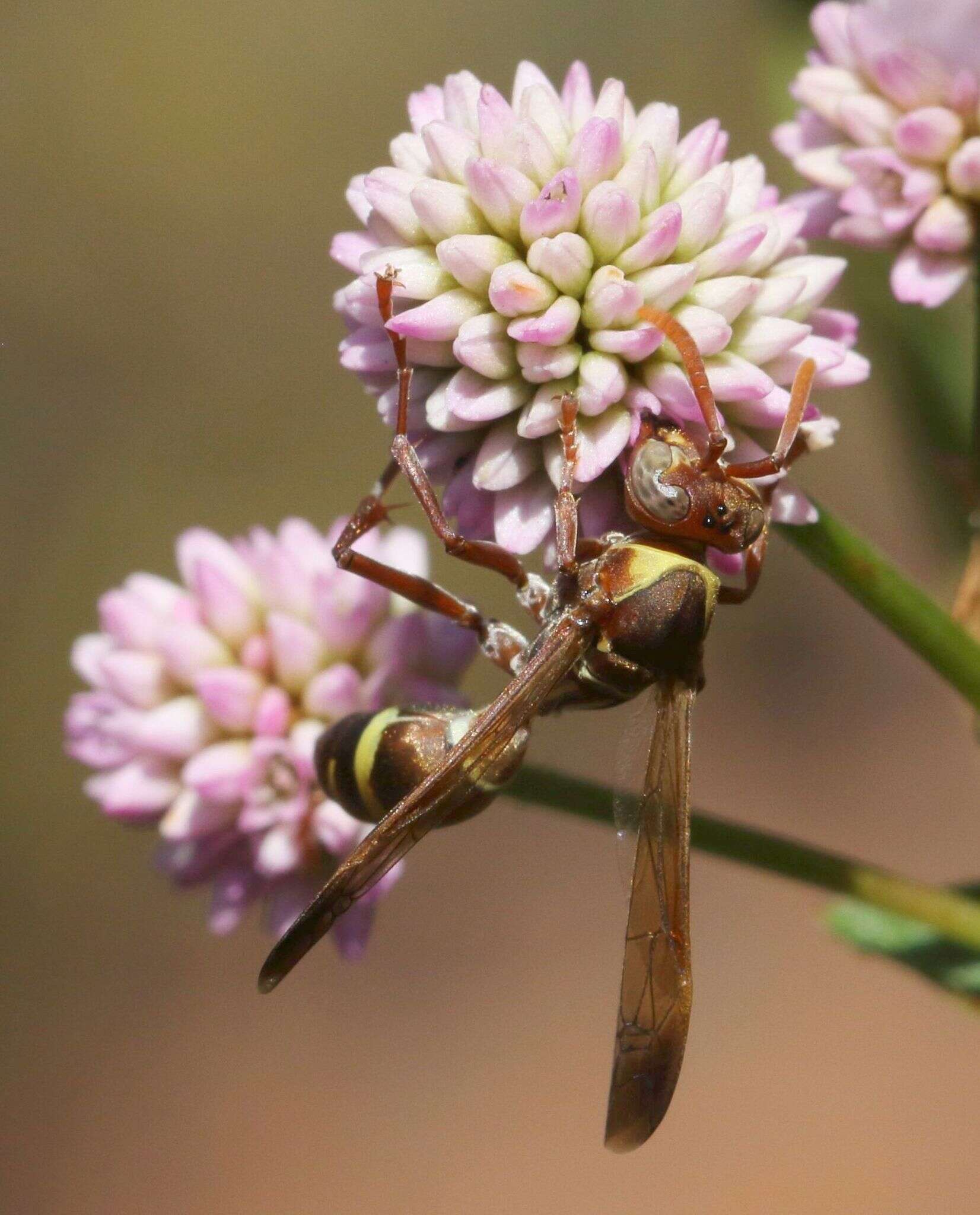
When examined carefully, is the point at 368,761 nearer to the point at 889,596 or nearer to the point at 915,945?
the point at 889,596

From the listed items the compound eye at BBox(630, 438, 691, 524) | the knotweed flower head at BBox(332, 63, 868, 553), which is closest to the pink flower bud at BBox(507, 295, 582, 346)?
the knotweed flower head at BBox(332, 63, 868, 553)

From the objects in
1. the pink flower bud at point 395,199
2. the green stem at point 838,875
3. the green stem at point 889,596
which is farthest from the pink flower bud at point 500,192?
the green stem at point 838,875

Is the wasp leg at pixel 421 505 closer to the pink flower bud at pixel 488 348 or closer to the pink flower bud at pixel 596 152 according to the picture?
the pink flower bud at pixel 488 348

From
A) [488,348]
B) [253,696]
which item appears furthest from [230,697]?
[488,348]

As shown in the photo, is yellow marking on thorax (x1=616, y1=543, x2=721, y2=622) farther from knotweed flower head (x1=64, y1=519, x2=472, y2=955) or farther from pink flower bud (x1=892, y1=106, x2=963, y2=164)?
pink flower bud (x1=892, y1=106, x2=963, y2=164)

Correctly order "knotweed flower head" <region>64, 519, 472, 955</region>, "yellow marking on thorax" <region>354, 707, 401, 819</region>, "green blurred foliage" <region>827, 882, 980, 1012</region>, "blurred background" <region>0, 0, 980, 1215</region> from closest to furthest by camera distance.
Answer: "yellow marking on thorax" <region>354, 707, 401, 819</region> < "green blurred foliage" <region>827, 882, 980, 1012</region> < "knotweed flower head" <region>64, 519, 472, 955</region> < "blurred background" <region>0, 0, 980, 1215</region>
